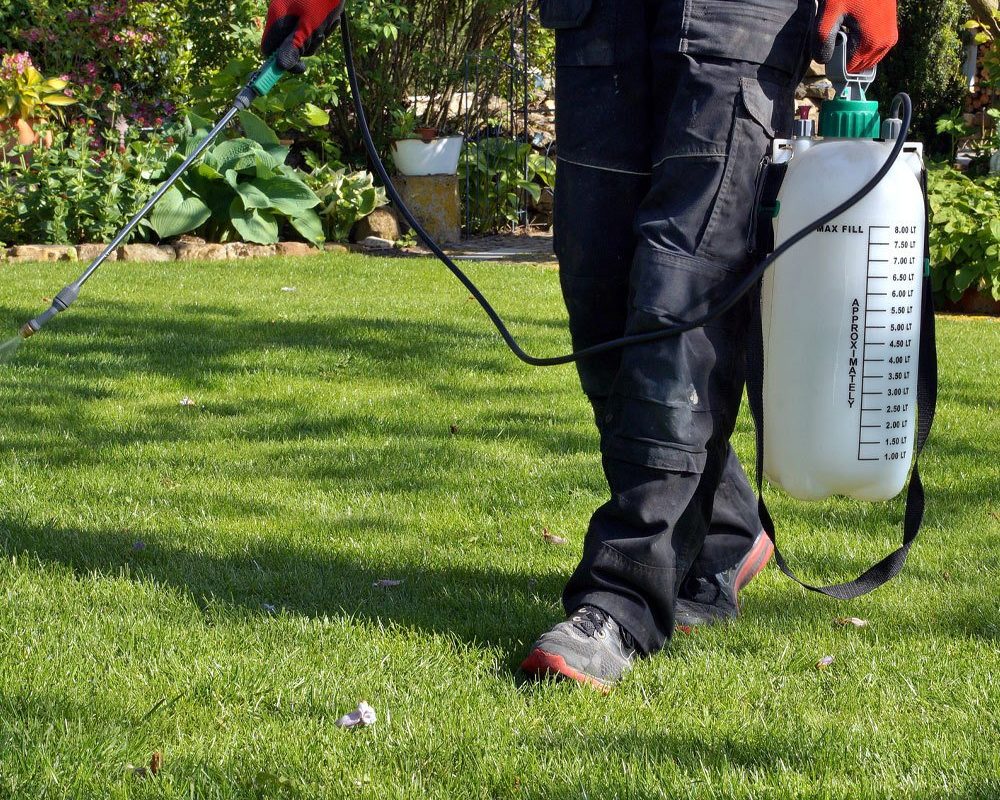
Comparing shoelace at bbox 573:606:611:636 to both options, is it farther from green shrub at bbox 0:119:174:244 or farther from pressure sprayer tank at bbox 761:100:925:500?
green shrub at bbox 0:119:174:244

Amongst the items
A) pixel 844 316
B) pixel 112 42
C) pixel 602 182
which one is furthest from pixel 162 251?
pixel 844 316

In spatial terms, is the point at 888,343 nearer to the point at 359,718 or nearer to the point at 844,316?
the point at 844,316

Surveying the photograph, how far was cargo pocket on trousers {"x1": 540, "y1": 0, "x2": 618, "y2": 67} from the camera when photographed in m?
2.17

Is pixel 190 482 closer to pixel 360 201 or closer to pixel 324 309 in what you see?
pixel 324 309

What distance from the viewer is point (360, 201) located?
880 cm

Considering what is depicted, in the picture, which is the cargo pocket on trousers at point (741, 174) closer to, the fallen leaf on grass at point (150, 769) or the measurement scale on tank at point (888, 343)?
the measurement scale on tank at point (888, 343)

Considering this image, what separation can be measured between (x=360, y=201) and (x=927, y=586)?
671 cm

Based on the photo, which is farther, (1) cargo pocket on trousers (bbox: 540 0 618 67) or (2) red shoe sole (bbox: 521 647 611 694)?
(1) cargo pocket on trousers (bbox: 540 0 618 67)

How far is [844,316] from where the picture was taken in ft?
6.79

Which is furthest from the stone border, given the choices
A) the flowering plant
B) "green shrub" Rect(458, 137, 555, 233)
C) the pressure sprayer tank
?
the pressure sprayer tank

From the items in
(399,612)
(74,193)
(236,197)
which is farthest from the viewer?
(236,197)

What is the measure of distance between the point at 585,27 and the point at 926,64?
29.9 feet

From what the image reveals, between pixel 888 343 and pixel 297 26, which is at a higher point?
pixel 297 26

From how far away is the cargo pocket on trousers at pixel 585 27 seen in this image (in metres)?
2.17
